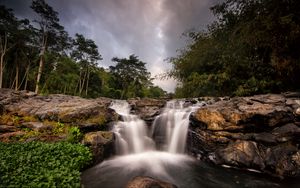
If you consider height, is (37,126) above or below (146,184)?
above

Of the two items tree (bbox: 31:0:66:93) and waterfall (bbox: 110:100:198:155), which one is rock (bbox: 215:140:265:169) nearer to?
waterfall (bbox: 110:100:198:155)

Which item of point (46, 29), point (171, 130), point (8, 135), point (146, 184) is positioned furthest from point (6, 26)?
point (146, 184)

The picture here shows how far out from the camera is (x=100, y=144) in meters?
8.55

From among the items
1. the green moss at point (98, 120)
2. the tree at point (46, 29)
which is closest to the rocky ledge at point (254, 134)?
the green moss at point (98, 120)

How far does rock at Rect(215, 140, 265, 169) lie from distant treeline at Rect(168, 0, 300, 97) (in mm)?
4858

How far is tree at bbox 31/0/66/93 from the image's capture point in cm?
2122

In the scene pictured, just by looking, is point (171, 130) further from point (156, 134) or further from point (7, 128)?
point (7, 128)

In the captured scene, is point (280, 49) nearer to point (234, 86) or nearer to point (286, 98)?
point (286, 98)

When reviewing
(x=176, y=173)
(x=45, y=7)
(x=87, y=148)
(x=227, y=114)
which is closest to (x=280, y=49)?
(x=227, y=114)

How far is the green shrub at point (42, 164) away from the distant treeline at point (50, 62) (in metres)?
15.8

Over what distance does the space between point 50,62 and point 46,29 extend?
692 cm

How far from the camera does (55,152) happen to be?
7.24 metres

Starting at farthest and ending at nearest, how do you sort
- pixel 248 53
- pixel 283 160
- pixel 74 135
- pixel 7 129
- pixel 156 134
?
1. pixel 248 53
2. pixel 156 134
3. pixel 7 129
4. pixel 74 135
5. pixel 283 160

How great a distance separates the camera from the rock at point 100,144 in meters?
8.32
